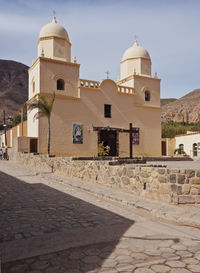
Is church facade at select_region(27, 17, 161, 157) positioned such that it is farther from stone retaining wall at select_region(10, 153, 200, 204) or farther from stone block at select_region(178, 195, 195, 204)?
stone block at select_region(178, 195, 195, 204)

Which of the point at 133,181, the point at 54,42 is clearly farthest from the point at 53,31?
the point at 133,181

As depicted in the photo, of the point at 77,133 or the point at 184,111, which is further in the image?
the point at 184,111

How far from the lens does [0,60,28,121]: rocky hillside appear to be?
8225cm

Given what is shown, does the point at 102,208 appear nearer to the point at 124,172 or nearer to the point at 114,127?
the point at 124,172

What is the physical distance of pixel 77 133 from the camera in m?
24.3

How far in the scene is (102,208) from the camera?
20.1 feet

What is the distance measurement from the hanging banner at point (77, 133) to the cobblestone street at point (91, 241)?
17.8 metres

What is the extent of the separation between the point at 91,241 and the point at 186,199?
9.58ft

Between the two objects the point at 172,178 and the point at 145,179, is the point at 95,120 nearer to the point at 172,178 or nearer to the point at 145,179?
the point at 145,179

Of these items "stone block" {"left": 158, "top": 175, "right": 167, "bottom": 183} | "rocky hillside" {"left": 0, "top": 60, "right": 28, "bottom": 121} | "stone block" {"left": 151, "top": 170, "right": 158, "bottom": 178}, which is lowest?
"stone block" {"left": 158, "top": 175, "right": 167, "bottom": 183}

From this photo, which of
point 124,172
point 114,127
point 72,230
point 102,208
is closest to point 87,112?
point 114,127

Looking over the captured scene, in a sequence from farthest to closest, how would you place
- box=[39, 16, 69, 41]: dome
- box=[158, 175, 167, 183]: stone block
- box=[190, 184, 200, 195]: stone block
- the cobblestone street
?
box=[39, 16, 69, 41]: dome, box=[158, 175, 167, 183]: stone block, box=[190, 184, 200, 195]: stone block, the cobblestone street

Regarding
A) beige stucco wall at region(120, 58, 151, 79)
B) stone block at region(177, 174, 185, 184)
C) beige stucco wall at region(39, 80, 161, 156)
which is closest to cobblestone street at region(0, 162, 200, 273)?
stone block at region(177, 174, 185, 184)

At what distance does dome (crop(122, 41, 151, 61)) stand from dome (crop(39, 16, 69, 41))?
7.30m
